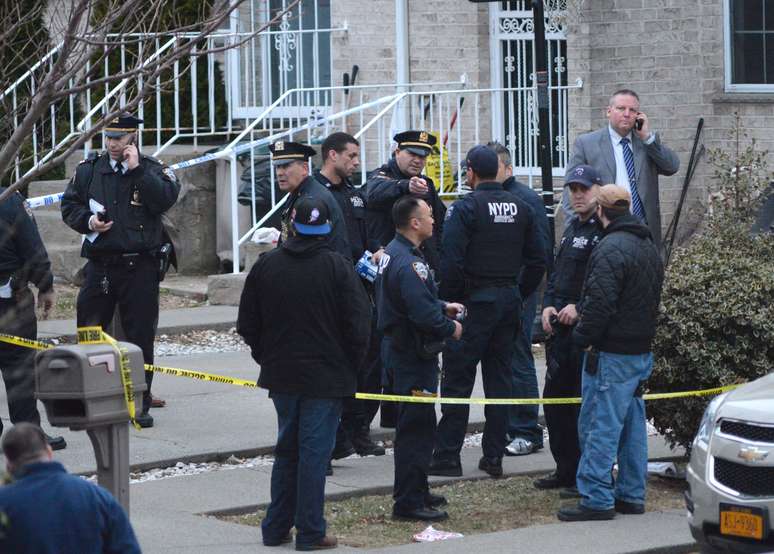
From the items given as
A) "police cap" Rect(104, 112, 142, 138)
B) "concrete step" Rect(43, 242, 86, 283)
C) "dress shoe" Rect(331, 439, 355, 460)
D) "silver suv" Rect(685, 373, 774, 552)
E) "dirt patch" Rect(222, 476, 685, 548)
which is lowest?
"dirt patch" Rect(222, 476, 685, 548)

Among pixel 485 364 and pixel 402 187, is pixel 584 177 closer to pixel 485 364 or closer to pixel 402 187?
pixel 485 364

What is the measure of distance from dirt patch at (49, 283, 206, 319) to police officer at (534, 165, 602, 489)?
7.06m

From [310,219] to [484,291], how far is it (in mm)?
1852

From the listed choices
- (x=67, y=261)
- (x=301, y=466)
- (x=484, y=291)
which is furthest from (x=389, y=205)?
(x=67, y=261)

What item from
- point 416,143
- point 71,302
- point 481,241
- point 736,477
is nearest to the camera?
point 736,477

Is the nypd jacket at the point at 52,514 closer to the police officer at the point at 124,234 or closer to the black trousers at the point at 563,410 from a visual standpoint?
the black trousers at the point at 563,410

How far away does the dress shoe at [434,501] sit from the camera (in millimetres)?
8125

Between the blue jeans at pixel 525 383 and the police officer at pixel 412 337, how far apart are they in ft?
5.03

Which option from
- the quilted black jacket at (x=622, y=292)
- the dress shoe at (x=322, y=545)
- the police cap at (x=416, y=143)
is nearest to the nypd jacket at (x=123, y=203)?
the police cap at (x=416, y=143)

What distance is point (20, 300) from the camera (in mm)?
9422

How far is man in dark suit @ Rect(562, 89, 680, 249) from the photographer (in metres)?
10.3

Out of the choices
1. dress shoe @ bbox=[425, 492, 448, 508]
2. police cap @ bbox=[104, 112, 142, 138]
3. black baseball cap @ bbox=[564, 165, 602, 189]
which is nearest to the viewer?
dress shoe @ bbox=[425, 492, 448, 508]

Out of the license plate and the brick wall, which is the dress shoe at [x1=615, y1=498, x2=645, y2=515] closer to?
the license plate

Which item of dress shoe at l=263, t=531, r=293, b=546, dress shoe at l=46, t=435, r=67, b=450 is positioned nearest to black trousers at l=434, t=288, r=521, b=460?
dress shoe at l=263, t=531, r=293, b=546
